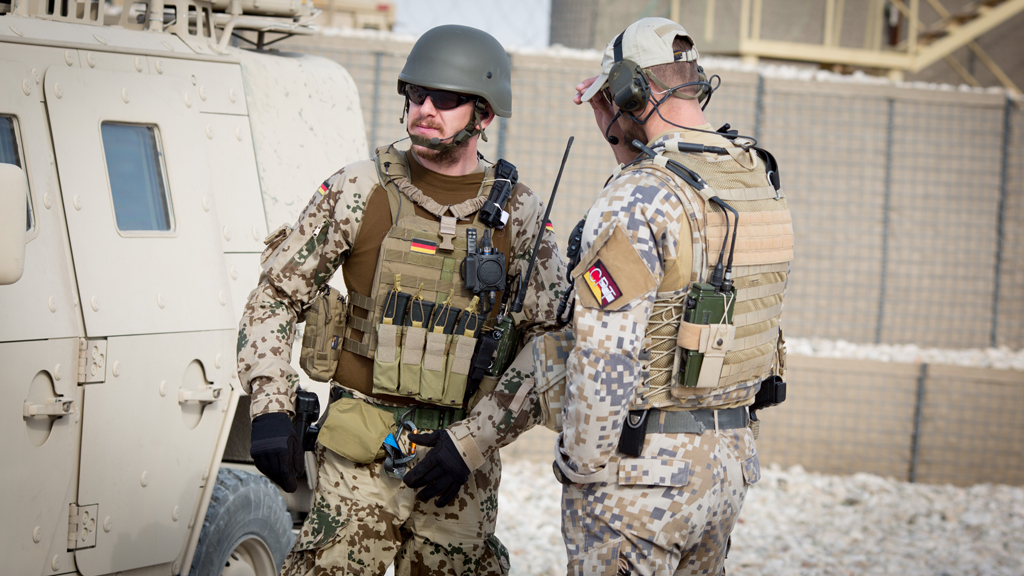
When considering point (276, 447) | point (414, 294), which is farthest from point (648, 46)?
point (276, 447)

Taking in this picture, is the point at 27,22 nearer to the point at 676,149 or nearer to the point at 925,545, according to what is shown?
the point at 676,149

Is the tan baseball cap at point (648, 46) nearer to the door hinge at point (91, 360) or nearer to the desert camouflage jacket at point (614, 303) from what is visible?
the desert camouflage jacket at point (614, 303)

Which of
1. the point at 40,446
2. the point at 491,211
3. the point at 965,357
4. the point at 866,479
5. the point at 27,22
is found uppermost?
the point at 27,22

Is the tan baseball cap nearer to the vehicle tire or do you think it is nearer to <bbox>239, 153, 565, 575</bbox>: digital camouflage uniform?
<bbox>239, 153, 565, 575</bbox>: digital camouflage uniform

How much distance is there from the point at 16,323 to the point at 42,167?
0.46 metres

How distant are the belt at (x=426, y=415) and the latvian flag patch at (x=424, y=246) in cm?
45

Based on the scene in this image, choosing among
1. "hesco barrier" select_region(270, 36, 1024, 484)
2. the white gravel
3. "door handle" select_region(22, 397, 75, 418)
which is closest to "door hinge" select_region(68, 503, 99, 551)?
"door handle" select_region(22, 397, 75, 418)

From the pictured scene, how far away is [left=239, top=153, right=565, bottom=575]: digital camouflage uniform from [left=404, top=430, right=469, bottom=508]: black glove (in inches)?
1.3

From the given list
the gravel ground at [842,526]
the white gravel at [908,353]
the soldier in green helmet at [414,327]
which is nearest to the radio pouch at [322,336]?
the soldier in green helmet at [414,327]

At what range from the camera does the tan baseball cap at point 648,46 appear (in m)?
2.36

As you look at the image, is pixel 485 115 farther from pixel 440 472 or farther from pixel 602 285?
pixel 440 472

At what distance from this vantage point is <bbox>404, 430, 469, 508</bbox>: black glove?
248 cm

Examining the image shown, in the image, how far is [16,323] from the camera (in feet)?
7.72

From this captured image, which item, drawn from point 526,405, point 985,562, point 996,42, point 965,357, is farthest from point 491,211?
point 996,42
